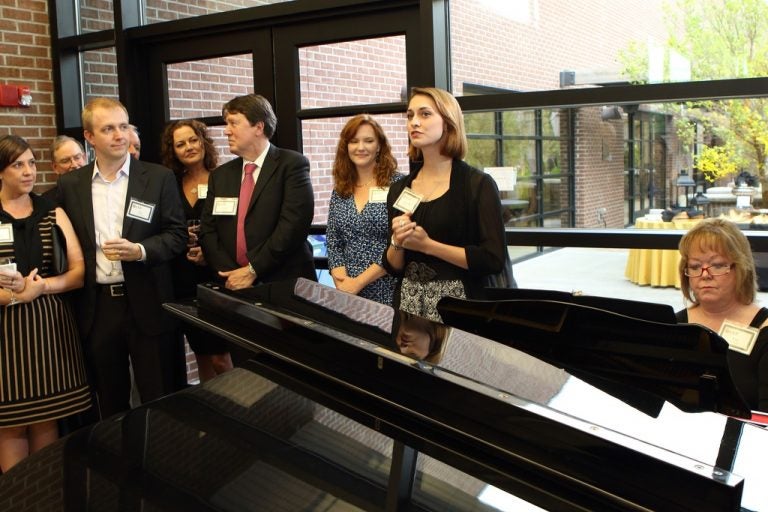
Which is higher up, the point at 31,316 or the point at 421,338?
the point at 421,338

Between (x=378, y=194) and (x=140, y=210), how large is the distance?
3.56 feet

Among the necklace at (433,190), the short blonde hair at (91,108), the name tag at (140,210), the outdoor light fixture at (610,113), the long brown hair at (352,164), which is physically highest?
the short blonde hair at (91,108)

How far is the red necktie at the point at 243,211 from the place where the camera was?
353 cm

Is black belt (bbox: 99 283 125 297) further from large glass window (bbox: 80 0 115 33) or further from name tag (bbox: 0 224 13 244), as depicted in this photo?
large glass window (bbox: 80 0 115 33)

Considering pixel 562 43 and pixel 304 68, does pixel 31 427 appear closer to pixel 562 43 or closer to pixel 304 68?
pixel 304 68

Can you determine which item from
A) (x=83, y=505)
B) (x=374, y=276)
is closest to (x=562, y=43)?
(x=374, y=276)

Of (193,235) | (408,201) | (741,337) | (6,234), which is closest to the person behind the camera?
(741,337)

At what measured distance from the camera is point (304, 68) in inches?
170

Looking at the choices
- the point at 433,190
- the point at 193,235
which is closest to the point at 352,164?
the point at 433,190

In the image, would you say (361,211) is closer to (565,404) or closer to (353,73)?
(353,73)

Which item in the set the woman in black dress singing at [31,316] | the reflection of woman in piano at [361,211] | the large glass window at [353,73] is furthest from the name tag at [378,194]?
the woman in black dress singing at [31,316]

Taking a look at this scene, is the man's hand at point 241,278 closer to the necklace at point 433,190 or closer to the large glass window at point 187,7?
the necklace at point 433,190

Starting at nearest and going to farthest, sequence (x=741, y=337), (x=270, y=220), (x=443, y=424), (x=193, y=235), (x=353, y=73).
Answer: (x=443, y=424)
(x=741, y=337)
(x=270, y=220)
(x=193, y=235)
(x=353, y=73)

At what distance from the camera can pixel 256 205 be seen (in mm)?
3516
